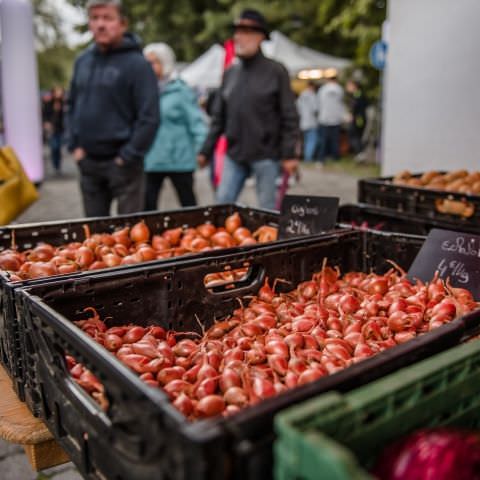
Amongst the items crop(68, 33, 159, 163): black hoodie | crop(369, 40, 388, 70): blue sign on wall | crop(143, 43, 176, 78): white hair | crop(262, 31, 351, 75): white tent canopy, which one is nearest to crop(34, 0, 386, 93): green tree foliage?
crop(262, 31, 351, 75): white tent canopy

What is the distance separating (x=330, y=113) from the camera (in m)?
14.1

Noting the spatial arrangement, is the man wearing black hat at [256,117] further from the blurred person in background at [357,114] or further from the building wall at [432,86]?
the blurred person in background at [357,114]

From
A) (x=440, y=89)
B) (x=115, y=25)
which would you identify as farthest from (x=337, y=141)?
(x=115, y=25)

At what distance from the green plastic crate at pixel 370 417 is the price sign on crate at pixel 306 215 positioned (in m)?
1.24

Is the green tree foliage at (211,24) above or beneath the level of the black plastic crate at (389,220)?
above

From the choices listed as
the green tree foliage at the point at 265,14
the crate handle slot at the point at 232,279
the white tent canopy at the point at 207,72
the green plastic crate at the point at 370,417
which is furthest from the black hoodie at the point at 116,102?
the white tent canopy at the point at 207,72

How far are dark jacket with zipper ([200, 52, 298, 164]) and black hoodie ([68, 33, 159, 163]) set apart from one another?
679 millimetres

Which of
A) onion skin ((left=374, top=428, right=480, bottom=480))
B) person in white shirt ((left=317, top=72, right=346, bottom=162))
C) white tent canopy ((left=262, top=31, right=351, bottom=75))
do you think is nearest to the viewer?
onion skin ((left=374, top=428, right=480, bottom=480))

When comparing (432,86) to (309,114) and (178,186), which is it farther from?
(309,114)

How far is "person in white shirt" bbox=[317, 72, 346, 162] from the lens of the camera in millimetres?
13850

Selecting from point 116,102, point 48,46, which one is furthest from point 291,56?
point 48,46

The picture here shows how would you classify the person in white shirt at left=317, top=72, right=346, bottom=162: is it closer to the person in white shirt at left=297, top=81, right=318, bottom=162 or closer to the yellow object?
the person in white shirt at left=297, top=81, right=318, bottom=162

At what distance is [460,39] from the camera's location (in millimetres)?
4277

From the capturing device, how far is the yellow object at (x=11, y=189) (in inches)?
134
